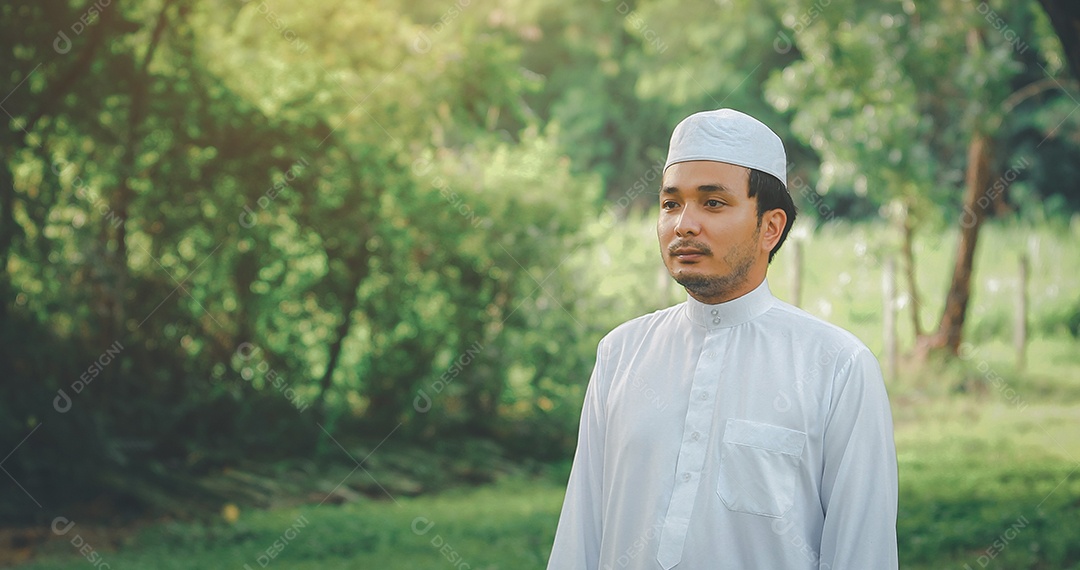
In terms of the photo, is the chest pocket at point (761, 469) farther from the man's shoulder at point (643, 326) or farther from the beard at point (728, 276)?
the man's shoulder at point (643, 326)

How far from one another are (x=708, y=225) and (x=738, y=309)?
25 centimetres

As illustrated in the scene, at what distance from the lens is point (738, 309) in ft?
7.86

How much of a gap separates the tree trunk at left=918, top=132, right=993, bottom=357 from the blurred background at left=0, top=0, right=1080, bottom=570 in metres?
0.46

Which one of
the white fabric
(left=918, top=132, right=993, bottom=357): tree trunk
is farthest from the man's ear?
(left=918, top=132, right=993, bottom=357): tree trunk

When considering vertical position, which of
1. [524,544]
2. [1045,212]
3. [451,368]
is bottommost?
[524,544]

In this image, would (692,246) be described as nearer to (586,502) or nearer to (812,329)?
(812,329)

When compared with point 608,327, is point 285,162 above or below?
above

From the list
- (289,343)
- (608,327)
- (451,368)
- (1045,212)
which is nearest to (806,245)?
(1045,212)

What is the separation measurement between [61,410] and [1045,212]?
1736 cm

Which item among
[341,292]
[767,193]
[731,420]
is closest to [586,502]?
[731,420]

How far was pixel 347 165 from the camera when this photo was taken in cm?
798

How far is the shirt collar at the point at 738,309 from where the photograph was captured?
7.84ft

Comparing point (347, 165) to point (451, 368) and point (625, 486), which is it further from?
point (625, 486)

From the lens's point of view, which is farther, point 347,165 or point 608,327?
point 608,327
